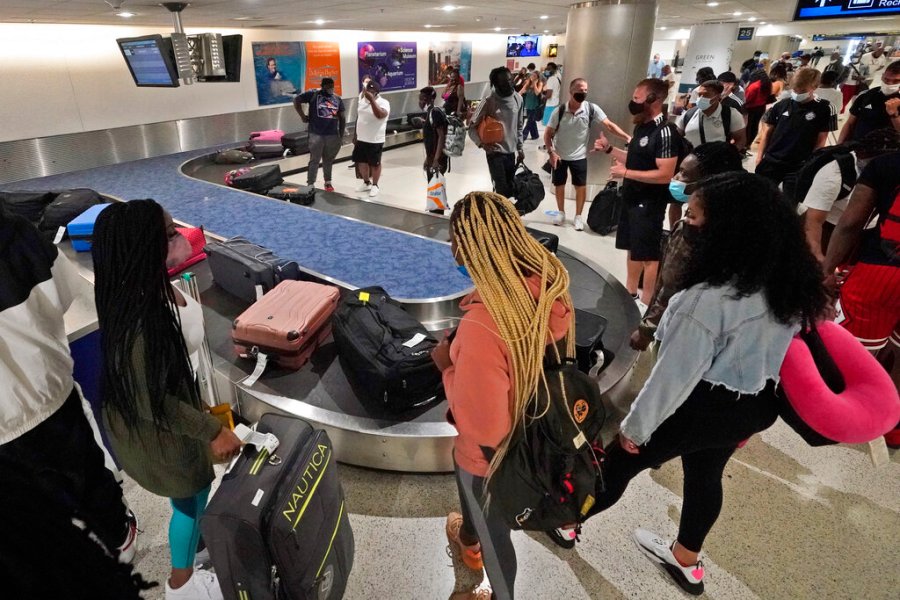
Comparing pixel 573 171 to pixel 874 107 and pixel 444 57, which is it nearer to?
pixel 874 107

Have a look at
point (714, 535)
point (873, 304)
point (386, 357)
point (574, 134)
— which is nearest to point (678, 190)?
point (873, 304)

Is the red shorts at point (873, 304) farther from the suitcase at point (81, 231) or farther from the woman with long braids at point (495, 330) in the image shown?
the suitcase at point (81, 231)

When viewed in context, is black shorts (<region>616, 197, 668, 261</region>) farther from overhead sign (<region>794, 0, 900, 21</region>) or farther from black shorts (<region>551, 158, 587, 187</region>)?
overhead sign (<region>794, 0, 900, 21</region>)

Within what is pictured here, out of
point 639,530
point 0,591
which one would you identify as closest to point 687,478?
point 639,530

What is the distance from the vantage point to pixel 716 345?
5.12 ft

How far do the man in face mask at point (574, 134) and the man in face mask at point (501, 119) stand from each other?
422mm

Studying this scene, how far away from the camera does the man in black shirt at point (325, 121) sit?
25.1ft

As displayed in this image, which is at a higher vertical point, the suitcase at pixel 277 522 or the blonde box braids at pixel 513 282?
the blonde box braids at pixel 513 282

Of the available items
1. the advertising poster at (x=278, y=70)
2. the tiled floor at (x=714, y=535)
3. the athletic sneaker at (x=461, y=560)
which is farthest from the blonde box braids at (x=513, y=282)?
the advertising poster at (x=278, y=70)

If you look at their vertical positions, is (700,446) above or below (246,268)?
above

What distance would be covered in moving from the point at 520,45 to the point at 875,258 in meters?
21.4

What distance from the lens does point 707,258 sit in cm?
154

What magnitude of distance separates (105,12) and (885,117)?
370 inches

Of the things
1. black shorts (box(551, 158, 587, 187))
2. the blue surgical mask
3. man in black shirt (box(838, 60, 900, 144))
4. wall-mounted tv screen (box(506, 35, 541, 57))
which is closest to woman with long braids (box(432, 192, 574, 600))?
the blue surgical mask
